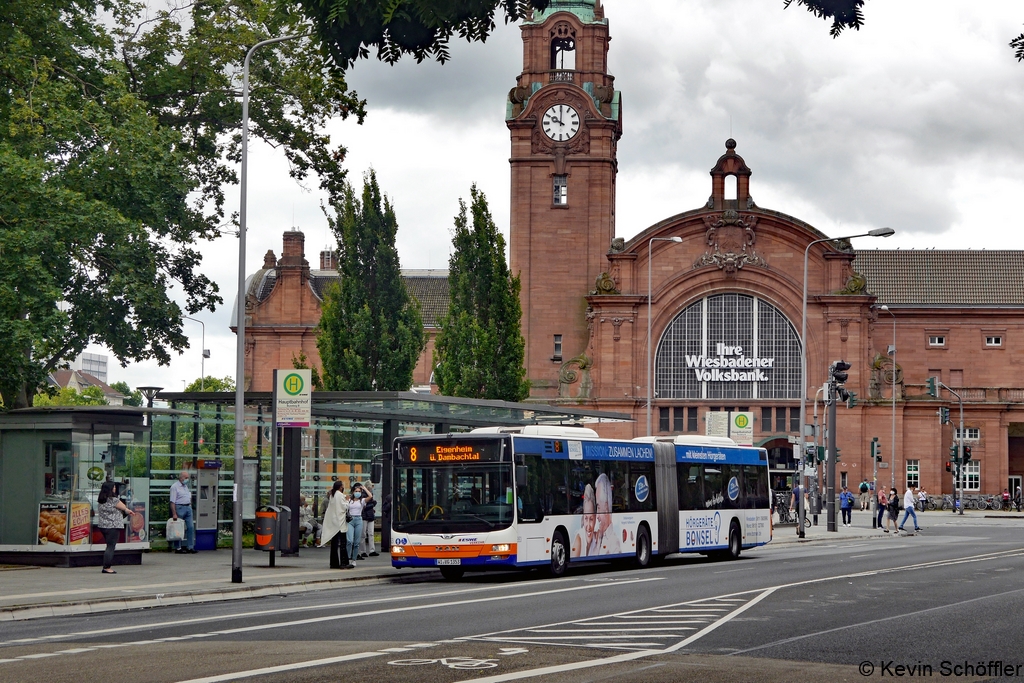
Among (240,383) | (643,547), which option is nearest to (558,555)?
(643,547)

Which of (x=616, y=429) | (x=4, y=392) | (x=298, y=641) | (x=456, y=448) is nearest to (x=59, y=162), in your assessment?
(x=4, y=392)

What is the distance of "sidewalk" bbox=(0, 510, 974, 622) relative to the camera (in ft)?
63.2

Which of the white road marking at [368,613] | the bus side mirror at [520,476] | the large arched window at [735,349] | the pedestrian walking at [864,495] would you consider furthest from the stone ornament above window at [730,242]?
the white road marking at [368,613]

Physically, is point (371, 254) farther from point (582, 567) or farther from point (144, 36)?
A: point (582, 567)

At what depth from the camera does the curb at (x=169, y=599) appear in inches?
718

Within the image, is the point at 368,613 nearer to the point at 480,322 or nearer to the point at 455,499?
the point at 455,499

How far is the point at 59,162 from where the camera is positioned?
30172 mm

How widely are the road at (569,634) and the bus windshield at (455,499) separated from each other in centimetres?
118

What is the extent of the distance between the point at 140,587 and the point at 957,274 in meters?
82.8

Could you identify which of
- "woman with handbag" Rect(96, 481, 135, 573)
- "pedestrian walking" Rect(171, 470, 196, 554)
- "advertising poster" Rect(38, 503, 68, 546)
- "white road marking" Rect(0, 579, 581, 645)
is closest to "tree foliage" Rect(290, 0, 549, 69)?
"white road marking" Rect(0, 579, 581, 645)

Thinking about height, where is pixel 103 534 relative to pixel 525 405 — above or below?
below

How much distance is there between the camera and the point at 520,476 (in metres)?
25.0

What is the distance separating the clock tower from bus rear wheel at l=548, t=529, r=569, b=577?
54.1 m

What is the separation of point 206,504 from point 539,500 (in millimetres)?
8967
